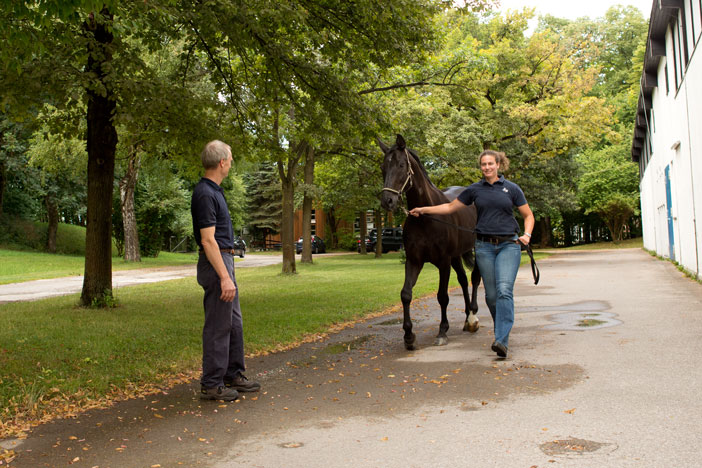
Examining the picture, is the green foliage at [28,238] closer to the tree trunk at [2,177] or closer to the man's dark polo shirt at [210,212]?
the tree trunk at [2,177]

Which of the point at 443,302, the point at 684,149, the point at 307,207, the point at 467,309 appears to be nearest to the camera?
the point at 443,302

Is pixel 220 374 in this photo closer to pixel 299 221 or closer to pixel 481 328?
pixel 481 328

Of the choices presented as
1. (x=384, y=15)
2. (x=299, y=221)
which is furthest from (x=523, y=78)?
(x=299, y=221)

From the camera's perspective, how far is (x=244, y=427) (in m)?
4.62

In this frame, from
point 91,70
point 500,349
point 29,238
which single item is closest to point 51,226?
point 29,238

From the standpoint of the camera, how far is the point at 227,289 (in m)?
5.39

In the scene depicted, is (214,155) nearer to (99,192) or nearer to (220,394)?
(220,394)

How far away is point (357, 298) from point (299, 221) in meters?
65.1

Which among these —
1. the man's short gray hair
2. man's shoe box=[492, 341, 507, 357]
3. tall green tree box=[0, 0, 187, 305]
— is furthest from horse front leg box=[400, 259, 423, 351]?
tall green tree box=[0, 0, 187, 305]

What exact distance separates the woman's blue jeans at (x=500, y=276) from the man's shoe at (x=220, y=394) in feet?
9.69

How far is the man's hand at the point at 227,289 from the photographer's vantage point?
5379 mm

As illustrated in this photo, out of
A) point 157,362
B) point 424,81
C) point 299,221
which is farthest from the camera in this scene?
point 299,221

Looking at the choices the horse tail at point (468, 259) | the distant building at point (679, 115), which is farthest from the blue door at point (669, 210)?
the horse tail at point (468, 259)

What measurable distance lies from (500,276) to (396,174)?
67.8 inches
